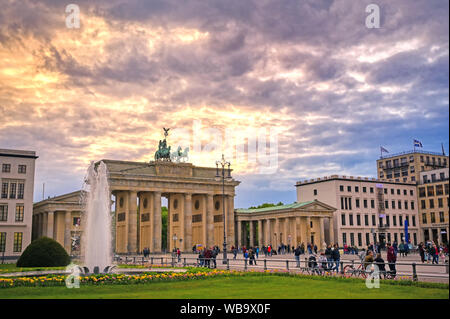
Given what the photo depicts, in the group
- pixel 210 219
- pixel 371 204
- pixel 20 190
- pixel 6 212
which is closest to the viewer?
pixel 6 212

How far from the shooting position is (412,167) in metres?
126

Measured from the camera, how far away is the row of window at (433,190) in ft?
359

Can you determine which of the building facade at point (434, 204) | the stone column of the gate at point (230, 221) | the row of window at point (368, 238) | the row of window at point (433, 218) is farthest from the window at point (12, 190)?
the row of window at point (433, 218)

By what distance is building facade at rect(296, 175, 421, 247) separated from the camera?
10019cm

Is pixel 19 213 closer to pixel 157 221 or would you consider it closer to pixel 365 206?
pixel 157 221

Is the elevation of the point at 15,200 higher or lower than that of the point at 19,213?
higher

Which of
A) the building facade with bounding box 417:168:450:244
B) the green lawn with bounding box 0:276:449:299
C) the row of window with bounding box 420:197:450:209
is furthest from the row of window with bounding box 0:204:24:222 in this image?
the row of window with bounding box 420:197:450:209

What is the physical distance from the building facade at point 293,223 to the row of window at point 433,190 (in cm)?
3007

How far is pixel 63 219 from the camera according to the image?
84.7m

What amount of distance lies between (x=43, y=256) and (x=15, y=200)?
1509 inches

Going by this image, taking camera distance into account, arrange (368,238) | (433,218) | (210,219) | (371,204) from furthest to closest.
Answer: (433,218) < (371,204) < (368,238) < (210,219)

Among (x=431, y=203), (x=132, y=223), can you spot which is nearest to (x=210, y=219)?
(x=132, y=223)

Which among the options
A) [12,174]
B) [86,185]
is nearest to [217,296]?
[86,185]
